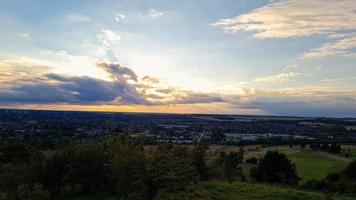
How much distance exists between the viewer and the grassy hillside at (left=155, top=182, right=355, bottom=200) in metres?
28.9

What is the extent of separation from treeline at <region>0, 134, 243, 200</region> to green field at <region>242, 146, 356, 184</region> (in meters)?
24.0

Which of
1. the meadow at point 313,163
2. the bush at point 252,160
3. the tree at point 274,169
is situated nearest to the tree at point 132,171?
the tree at point 274,169

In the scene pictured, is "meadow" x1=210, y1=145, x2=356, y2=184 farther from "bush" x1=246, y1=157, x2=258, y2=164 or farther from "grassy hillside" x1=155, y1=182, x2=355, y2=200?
"grassy hillside" x1=155, y1=182, x2=355, y2=200

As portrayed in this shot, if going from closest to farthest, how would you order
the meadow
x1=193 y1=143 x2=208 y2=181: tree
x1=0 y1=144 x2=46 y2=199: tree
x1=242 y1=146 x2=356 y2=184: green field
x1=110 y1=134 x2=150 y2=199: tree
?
x1=110 y1=134 x2=150 y2=199: tree, x1=0 y1=144 x2=46 y2=199: tree, x1=193 y1=143 x2=208 y2=181: tree, the meadow, x1=242 y1=146 x2=356 y2=184: green field

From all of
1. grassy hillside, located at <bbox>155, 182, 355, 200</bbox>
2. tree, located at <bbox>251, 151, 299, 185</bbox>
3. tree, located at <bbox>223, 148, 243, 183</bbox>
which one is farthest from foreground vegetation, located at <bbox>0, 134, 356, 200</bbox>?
tree, located at <bbox>251, 151, 299, 185</bbox>

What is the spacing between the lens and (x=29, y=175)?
33.2 metres

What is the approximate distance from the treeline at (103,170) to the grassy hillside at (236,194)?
730 millimetres

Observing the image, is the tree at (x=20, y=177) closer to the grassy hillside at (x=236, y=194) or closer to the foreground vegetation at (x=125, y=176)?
the foreground vegetation at (x=125, y=176)

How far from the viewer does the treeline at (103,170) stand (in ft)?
88.7

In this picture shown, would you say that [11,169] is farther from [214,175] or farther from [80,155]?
[214,175]

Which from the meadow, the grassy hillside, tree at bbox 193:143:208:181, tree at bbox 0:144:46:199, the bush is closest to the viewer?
the grassy hillside

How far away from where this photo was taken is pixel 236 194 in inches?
1227

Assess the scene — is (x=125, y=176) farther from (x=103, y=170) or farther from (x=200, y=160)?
(x=200, y=160)

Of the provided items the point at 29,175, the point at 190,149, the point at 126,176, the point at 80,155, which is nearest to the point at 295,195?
the point at 126,176
